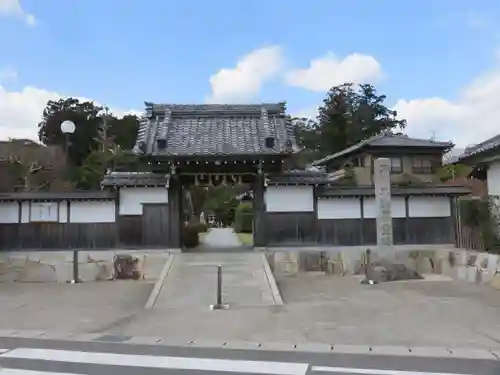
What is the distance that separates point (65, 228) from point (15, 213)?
176 centimetres

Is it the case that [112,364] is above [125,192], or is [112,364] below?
below

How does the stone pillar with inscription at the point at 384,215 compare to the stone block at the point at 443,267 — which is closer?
the stone pillar with inscription at the point at 384,215

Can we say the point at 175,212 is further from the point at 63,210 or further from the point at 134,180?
the point at 63,210

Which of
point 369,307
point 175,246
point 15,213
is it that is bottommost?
point 369,307

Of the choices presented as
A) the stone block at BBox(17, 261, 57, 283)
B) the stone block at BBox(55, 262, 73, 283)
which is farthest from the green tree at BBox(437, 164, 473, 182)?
the stone block at BBox(17, 261, 57, 283)

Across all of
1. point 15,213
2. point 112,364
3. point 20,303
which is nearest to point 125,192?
point 15,213

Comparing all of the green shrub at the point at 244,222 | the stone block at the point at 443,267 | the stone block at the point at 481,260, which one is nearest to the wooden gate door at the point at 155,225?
the stone block at the point at 443,267

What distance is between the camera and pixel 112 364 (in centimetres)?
599

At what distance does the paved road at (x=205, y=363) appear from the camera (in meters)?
5.64

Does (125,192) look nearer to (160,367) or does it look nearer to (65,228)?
(65,228)

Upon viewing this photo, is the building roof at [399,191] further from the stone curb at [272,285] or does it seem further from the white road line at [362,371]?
the white road line at [362,371]

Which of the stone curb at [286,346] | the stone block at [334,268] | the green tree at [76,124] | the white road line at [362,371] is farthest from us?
the green tree at [76,124]

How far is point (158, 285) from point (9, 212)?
769 centimetres

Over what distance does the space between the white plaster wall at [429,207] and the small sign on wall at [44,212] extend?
12.2 m
